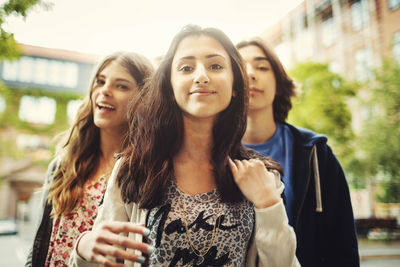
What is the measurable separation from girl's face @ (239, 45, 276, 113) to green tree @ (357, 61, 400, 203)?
1006cm

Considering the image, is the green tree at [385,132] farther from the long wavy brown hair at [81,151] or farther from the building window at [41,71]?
the building window at [41,71]

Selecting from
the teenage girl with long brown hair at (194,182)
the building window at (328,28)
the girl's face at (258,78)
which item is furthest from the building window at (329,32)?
the teenage girl with long brown hair at (194,182)

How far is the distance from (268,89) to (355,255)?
1257 millimetres

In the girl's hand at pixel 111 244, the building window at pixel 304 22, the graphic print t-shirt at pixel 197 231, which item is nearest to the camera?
the girl's hand at pixel 111 244

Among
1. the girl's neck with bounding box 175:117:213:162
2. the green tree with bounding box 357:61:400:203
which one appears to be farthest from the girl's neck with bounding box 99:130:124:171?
the green tree with bounding box 357:61:400:203

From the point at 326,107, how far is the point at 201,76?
11.4m

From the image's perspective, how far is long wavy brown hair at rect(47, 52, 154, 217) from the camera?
6.66 ft

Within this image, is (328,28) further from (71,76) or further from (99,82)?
(99,82)

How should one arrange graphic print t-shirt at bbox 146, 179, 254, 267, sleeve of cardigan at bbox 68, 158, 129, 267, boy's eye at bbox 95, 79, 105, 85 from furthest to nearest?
boy's eye at bbox 95, 79, 105, 85
sleeve of cardigan at bbox 68, 158, 129, 267
graphic print t-shirt at bbox 146, 179, 254, 267

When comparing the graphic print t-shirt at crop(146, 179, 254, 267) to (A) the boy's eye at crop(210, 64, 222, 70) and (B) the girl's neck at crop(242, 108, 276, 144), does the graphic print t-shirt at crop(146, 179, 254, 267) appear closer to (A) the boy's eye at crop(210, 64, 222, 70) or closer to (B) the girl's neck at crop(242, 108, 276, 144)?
(A) the boy's eye at crop(210, 64, 222, 70)

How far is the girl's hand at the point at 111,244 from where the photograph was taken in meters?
1.05

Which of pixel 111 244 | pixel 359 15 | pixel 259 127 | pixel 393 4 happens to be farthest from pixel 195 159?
pixel 359 15

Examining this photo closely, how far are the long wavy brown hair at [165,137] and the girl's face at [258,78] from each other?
58 centimetres

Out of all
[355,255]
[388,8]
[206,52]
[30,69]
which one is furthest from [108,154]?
[30,69]
